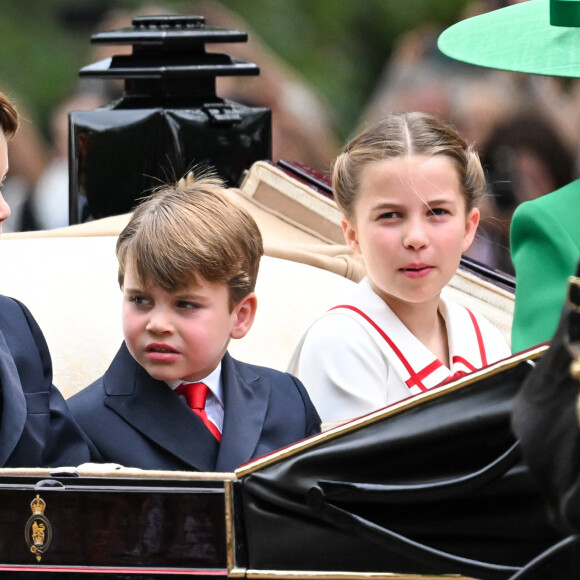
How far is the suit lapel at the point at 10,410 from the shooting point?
177cm

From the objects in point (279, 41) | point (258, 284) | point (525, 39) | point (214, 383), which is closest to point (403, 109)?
point (279, 41)

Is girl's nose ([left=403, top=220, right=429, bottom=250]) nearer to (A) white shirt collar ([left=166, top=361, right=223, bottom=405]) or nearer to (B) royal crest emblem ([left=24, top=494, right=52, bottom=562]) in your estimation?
(A) white shirt collar ([left=166, top=361, right=223, bottom=405])

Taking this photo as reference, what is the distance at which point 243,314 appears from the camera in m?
2.03

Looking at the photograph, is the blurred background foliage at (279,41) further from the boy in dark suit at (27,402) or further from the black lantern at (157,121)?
the boy in dark suit at (27,402)

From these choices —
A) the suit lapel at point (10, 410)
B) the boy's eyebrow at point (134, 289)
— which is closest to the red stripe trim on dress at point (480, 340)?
the boy's eyebrow at point (134, 289)

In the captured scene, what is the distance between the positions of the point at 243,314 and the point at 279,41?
355 centimetres

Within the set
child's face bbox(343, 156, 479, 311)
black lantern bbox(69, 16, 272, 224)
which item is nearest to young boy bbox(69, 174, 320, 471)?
child's face bbox(343, 156, 479, 311)

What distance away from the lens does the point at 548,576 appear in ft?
4.38

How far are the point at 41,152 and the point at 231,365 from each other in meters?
3.51

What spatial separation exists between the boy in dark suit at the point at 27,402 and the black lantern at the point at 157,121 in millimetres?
1013

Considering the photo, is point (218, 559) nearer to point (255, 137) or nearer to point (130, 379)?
point (130, 379)

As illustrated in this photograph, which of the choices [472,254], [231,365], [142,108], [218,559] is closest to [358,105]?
[472,254]

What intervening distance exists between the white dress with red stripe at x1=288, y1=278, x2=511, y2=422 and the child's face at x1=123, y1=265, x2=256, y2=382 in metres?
0.22

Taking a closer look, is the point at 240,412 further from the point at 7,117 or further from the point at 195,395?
the point at 7,117
